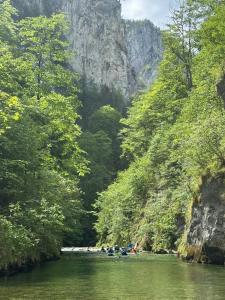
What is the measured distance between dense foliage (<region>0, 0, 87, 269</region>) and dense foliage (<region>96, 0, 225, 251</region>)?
7.84 metres

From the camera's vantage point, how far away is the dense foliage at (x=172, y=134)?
37.2 meters

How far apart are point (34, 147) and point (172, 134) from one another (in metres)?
23.3

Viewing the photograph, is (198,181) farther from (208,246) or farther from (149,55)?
(149,55)

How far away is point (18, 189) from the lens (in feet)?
78.4

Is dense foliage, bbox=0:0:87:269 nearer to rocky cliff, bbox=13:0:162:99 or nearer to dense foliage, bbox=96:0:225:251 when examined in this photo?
dense foliage, bbox=96:0:225:251

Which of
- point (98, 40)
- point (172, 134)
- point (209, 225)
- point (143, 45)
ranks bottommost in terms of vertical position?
point (209, 225)

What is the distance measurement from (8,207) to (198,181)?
11.8m

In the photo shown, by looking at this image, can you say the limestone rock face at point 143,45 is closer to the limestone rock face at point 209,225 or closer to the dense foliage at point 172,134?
the dense foliage at point 172,134

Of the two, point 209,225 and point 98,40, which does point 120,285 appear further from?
point 98,40

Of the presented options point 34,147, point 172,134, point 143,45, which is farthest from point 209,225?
point 143,45

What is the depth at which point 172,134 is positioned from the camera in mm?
46688

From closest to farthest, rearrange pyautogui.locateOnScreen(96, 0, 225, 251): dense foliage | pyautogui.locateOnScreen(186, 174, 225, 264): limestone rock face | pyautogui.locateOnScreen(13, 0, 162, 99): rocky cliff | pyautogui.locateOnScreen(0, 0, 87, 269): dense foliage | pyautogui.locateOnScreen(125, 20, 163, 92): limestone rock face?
pyautogui.locateOnScreen(0, 0, 87, 269): dense foliage → pyautogui.locateOnScreen(186, 174, 225, 264): limestone rock face → pyautogui.locateOnScreen(96, 0, 225, 251): dense foliage → pyautogui.locateOnScreen(13, 0, 162, 99): rocky cliff → pyautogui.locateOnScreen(125, 20, 163, 92): limestone rock face

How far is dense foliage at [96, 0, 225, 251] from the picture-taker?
37156 millimetres

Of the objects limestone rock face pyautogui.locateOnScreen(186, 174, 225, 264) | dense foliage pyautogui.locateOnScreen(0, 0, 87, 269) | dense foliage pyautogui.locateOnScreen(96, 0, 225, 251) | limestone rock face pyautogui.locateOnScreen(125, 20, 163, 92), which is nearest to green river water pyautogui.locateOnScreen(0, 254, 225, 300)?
dense foliage pyautogui.locateOnScreen(0, 0, 87, 269)
